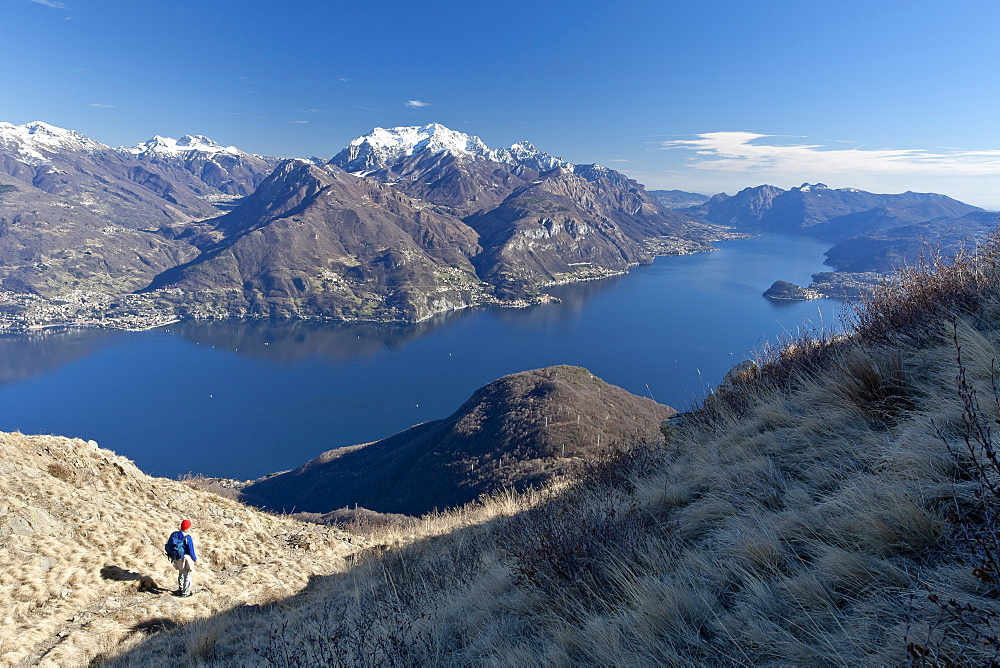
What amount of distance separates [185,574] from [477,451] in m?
48.7

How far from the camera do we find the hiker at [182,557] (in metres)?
11.2

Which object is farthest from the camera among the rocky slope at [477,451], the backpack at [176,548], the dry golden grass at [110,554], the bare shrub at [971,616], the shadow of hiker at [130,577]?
the rocky slope at [477,451]

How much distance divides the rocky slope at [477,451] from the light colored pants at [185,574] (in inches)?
1403

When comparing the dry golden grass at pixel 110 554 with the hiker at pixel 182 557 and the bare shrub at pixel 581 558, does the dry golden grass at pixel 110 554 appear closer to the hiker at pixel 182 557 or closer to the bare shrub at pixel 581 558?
the hiker at pixel 182 557

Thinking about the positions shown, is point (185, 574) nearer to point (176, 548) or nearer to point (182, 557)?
point (182, 557)

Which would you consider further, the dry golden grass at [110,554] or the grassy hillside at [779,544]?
the dry golden grass at [110,554]

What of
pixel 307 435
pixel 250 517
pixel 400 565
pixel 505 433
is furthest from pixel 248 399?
pixel 400 565

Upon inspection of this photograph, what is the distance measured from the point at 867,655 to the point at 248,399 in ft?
471

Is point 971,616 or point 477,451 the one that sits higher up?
point 971,616

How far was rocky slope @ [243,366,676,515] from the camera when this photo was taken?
173ft

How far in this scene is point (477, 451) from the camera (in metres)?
58.9

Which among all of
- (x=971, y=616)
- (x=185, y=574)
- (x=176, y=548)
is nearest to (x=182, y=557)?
(x=176, y=548)

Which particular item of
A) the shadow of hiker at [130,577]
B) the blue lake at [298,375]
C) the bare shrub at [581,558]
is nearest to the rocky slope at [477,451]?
the blue lake at [298,375]

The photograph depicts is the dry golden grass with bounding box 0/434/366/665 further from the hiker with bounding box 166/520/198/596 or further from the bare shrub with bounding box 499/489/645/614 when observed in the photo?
the bare shrub with bounding box 499/489/645/614
